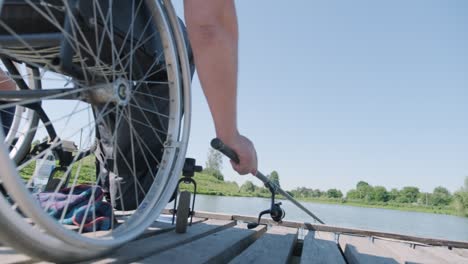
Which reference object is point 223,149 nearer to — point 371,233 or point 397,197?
point 371,233

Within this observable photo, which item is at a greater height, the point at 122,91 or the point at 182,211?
the point at 122,91

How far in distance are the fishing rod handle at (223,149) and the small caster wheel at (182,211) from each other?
40cm

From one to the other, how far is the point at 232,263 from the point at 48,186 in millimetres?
935

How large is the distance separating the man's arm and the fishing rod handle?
2.3 inches

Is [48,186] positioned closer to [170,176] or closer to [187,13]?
[170,176]

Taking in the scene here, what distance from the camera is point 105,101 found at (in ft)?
3.61

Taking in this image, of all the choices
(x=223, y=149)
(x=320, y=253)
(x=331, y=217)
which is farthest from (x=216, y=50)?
(x=331, y=217)

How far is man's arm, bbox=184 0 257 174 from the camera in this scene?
0.96 metres

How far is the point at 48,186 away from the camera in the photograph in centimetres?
157

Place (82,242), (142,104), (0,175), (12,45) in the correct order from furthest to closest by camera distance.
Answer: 1. (142,104)
2. (12,45)
3. (82,242)
4. (0,175)

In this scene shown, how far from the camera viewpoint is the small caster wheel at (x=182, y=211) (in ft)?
4.74

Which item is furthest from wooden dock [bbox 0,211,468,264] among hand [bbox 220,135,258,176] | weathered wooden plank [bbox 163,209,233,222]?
weathered wooden plank [bbox 163,209,233,222]

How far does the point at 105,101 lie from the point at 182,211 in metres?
0.59

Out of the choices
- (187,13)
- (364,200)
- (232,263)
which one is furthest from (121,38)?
(364,200)
